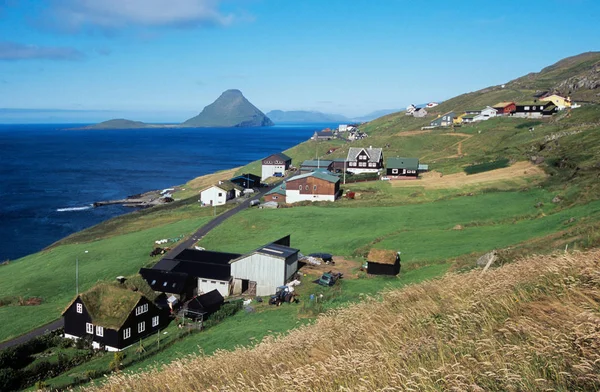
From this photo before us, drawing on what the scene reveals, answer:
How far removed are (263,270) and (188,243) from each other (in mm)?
17767

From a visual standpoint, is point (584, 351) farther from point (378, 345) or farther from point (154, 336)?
point (154, 336)

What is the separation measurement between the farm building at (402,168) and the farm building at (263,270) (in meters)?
49.4

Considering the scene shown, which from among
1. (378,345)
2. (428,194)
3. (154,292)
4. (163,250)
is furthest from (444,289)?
(428,194)

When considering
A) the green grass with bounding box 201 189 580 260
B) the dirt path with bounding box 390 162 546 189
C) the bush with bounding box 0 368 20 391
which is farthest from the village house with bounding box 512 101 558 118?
the bush with bounding box 0 368 20 391

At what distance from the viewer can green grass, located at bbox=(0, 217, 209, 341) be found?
3772 cm

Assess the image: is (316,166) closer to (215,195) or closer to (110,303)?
(215,195)

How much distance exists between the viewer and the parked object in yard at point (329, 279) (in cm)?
3728

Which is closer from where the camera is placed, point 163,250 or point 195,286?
point 195,286

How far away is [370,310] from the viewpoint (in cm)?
1284

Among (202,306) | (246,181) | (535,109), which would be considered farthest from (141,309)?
(535,109)

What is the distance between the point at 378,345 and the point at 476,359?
2.21 metres

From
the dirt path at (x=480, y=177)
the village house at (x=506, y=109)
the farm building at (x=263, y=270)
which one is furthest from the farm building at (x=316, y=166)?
the farm building at (x=263, y=270)

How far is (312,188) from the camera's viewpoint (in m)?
74.7

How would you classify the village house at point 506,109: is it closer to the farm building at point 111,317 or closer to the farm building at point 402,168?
the farm building at point 402,168
